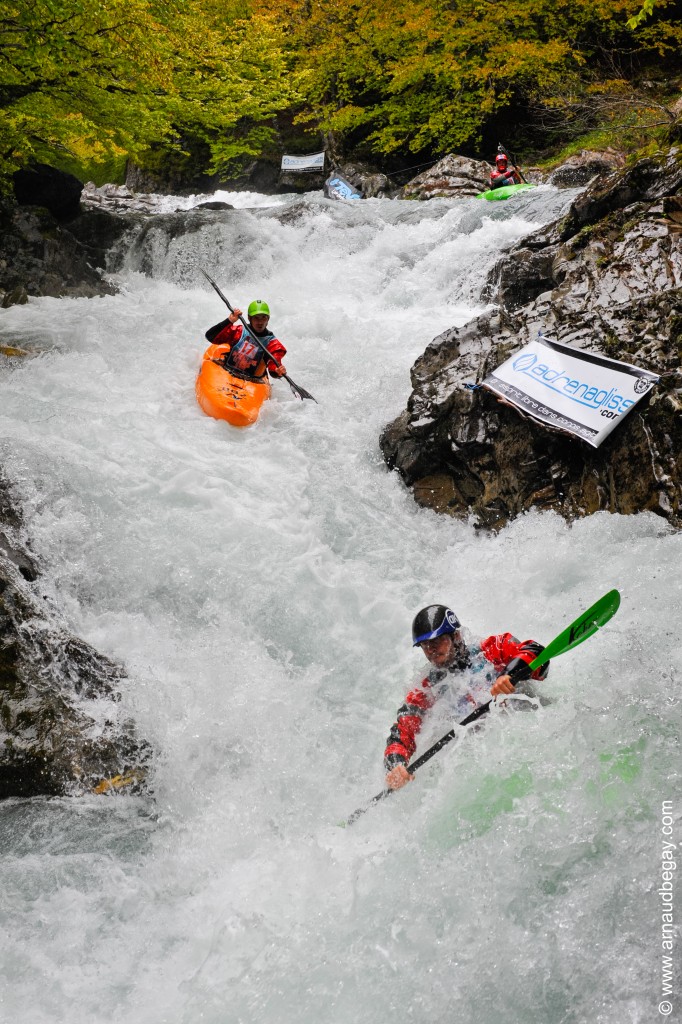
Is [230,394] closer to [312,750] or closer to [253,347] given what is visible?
[253,347]

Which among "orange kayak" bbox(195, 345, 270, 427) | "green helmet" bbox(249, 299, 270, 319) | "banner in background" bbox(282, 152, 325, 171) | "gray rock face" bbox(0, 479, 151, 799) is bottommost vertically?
"banner in background" bbox(282, 152, 325, 171)

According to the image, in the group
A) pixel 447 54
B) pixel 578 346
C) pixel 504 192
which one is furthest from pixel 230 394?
pixel 447 54

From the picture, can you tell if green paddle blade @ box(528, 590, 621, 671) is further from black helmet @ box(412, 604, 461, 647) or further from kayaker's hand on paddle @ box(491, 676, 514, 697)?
black helmet @ box(412, 604, 461, 647)

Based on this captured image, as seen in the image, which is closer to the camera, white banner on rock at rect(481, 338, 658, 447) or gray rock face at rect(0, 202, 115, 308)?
white banner on rock at rect(481, 338, 658, 447)

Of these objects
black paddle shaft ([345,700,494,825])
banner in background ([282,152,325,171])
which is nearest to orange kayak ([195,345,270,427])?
black paddle shaft ([345,700,494,825])

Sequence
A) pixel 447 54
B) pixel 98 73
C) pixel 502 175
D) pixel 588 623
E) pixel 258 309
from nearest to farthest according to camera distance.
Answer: pixel 588 623
pixel 258 309
pixel 98 73
pixel 502 175
pixel 447 54

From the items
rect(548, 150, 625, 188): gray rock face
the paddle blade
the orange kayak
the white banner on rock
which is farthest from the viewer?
rect(548, 150, 625, 188): gray rock face

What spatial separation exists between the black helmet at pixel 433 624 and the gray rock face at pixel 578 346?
181 cm

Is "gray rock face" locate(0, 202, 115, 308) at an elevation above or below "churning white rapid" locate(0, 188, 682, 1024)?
below

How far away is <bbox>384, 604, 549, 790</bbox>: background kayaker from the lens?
330cm

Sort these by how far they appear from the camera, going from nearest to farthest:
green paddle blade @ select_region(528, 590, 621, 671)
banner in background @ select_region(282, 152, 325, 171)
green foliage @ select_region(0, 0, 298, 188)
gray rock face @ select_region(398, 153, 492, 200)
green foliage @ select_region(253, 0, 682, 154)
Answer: green paddle blade @ select_region(528, 590, 621, 671) < green foliage @ select_region(0, 0, 298, 188) < gray rock face @ select_region(398, 153, 492, 200) < green foliage @ select_region(253, 0, 682, 154) < banner in background @ select_region(282, 152, 325, 171)

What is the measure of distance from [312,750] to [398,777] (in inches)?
27.7

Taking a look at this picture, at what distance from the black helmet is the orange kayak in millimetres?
3974

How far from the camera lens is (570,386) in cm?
498
